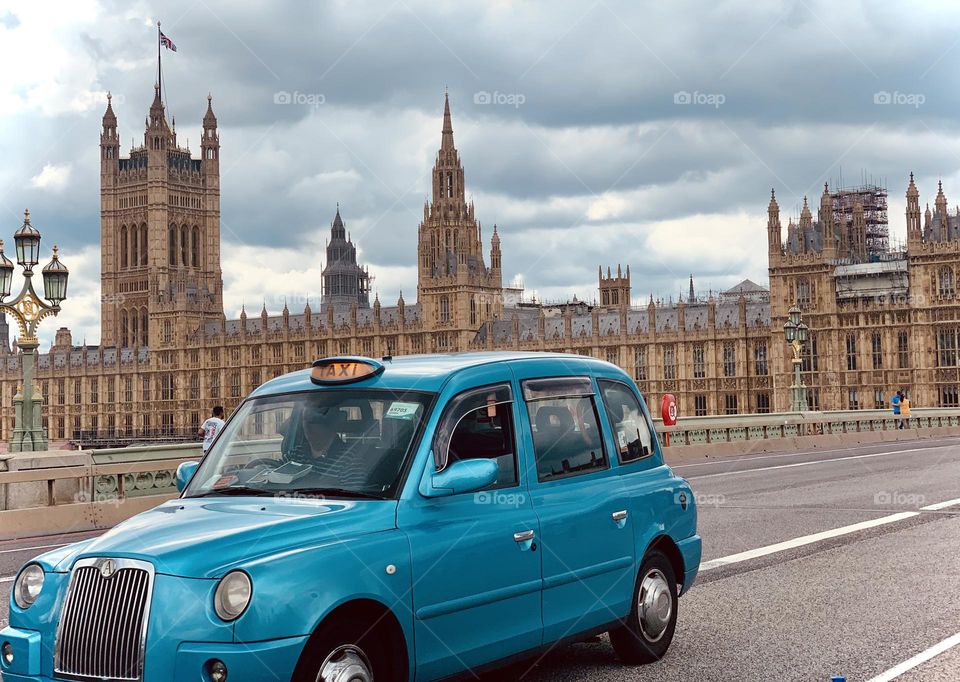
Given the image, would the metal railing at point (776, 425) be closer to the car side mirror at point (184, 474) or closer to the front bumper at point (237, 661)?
the car side mirror at point (184, 474)

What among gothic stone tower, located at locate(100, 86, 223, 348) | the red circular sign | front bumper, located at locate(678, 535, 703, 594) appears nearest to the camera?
front bumper, located at locate(678, 535, 703, 594)

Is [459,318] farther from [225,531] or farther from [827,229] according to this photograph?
[225,531]

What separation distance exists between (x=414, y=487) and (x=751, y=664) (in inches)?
102

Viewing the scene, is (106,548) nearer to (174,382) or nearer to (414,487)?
(414,487)

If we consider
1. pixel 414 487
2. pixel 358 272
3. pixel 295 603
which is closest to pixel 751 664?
pixel 414 487

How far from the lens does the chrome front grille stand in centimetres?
483

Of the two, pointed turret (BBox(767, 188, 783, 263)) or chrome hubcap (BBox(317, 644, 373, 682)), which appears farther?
pointed turret (BBox(767, 188, 783, 263))

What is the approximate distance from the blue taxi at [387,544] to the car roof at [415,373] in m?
0.01

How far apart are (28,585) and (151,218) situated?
453 ft

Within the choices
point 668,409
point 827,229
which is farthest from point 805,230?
point 668,409

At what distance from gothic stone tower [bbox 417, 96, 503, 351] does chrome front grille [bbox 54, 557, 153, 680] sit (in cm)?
9251

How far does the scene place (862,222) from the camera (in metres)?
89.4

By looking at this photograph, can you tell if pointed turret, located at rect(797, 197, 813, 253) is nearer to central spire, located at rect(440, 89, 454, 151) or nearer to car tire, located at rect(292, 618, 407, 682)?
central spire, located at rect(440, 89, 454, 151)

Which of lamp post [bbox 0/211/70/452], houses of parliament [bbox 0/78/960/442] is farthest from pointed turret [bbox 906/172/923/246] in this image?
lamp post [bbox 0/211/70/452]
